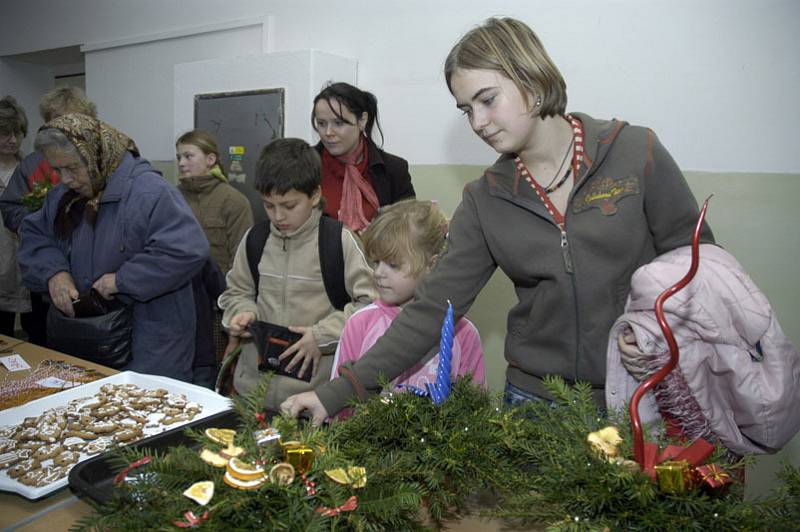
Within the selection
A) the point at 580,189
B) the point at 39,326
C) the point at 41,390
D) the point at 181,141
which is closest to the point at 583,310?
the point at 580,189

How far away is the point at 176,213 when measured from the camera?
88.7 inches

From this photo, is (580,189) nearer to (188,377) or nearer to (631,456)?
(631,456)

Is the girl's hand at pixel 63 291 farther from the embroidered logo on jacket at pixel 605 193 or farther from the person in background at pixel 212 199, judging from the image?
the embroidered logo on jacket at pixel 605 193

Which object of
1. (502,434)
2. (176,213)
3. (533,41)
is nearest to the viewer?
(502,434)

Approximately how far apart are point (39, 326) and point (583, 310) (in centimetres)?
368

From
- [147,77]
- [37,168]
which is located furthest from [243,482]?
[147,77]

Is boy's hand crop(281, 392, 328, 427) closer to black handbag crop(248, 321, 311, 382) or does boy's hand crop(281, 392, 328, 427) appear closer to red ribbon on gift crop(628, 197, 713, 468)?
red ribbon on gift crop(628, 197, 713, 468)

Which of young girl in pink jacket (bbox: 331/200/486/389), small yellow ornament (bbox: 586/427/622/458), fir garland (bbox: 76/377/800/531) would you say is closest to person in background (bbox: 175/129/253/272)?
young girl in pink jacket (bbox: 331/200/486/389)

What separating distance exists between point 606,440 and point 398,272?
1129 mm

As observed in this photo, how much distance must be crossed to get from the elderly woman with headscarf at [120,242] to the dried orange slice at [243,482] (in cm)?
151

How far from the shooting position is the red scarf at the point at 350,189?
293cm

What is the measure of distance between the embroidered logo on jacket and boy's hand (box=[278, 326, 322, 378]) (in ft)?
3.31

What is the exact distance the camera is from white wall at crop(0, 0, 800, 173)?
8.73ft

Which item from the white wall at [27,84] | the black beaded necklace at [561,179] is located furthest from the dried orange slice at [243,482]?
the white wall at [27,84]
